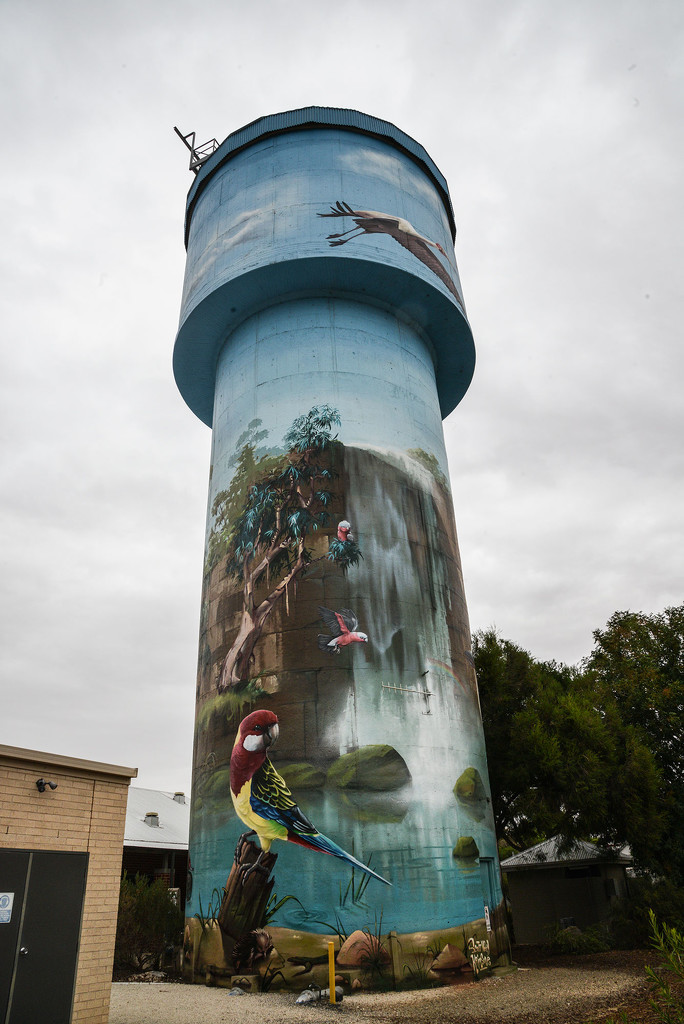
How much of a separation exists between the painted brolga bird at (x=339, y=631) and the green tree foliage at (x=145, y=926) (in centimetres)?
805

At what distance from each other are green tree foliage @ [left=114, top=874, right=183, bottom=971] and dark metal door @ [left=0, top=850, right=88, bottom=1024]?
30.8 feet

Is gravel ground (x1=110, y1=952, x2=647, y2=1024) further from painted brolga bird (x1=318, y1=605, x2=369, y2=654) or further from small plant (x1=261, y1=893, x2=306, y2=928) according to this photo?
painted brolga bird (x1=318, y1=605, x2=369, y2=654)

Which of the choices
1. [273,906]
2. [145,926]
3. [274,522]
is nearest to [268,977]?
[273,906]

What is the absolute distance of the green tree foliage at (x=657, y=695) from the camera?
20922mm

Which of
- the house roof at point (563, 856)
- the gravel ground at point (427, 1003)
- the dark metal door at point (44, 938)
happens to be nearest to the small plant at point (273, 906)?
the gravel ground at point (427, 1003)

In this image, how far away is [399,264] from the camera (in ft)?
65.5

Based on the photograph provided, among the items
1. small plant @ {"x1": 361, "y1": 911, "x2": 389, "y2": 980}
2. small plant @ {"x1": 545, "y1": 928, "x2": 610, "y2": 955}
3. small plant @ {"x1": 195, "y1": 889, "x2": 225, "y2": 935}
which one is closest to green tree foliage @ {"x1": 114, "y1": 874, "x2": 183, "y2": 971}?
small plant @ {"x1": 195, "y1": 889, "x2": 225, "y2": 935}

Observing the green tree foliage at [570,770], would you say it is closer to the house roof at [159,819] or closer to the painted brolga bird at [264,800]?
the painted brolga bird at [264,800]

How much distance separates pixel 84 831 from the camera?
31.2 feet

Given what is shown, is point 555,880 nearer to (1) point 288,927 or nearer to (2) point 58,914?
(1) point 288,927

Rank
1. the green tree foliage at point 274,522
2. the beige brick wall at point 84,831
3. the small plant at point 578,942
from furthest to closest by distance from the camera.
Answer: the small plant at point 578,942
the green tree foliage at point 274,522
the beige brick wall at point 84,831

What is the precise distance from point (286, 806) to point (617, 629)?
17587mm

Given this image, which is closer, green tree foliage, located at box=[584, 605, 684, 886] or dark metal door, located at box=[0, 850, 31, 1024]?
dark metal door, located at box=[0, 850, 31, 1024]

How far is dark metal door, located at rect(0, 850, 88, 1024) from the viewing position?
830cm
